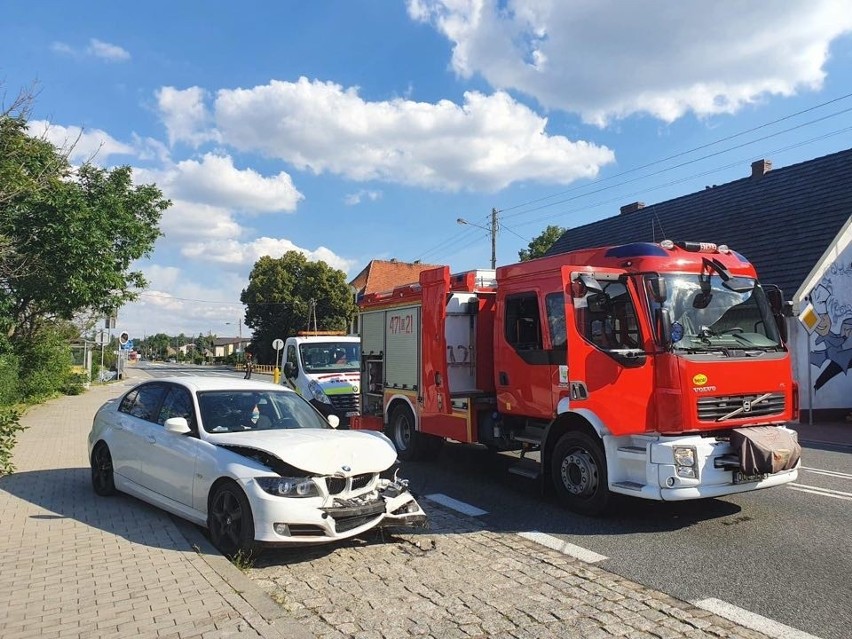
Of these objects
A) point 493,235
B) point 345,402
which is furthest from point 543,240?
point 345,402

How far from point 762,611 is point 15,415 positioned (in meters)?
8.11

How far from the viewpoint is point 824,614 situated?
166 inches

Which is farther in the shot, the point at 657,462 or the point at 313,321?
the point at 313,321

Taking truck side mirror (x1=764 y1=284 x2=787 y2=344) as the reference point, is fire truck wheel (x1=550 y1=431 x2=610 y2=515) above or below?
below

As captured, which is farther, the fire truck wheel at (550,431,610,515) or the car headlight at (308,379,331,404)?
the car headlight at (308,379,331,404)

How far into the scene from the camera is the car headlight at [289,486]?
16.4 ft

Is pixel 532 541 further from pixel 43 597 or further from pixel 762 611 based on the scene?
pixel 43 597

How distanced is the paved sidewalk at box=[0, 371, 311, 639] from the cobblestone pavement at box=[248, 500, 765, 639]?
367 mm

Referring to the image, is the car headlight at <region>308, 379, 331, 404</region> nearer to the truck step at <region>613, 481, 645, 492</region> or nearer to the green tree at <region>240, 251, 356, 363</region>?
the truck step at <region>613, 481, 645, 492</region>

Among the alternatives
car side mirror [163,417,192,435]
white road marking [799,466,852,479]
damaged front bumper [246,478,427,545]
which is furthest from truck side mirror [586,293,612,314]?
white road marking [799,466,852,479]

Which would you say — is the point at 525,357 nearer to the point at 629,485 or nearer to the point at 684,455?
the point at 629,485

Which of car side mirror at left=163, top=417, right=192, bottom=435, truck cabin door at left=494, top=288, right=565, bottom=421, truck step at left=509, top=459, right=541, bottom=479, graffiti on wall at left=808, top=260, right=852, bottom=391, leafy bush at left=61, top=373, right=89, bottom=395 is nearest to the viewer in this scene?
car side mirror at left=163, top=417, right=192, bottom=435

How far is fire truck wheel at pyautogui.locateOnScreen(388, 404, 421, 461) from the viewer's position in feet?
32.2

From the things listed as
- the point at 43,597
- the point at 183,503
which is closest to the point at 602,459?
the point at 183,503
